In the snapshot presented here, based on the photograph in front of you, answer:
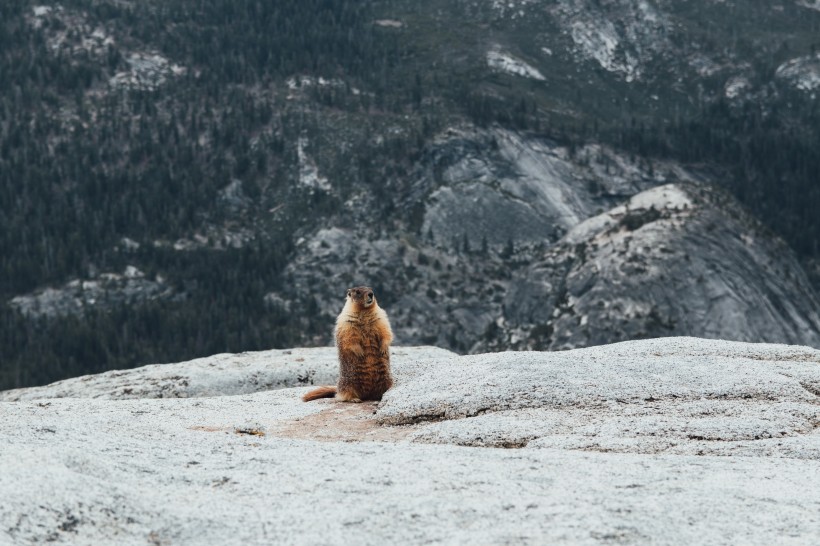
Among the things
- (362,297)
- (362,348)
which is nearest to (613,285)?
(362,348)

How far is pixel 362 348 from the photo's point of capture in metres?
28.6

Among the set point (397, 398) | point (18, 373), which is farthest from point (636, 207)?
point (397, 398)

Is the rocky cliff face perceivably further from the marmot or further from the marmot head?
the marmot head

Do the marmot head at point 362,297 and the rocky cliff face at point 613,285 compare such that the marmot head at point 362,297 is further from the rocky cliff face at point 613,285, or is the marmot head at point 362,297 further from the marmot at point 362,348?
the rocky cliff face at point 613,285

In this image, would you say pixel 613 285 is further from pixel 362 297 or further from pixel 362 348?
pixel 362 297

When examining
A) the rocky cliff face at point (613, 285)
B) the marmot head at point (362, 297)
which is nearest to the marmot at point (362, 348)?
the marmot head at point (362, 297)

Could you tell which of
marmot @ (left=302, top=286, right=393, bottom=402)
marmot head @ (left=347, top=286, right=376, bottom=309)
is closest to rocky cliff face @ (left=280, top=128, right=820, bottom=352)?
marmot @ (left=302, top=286, right=393, bottom=402)

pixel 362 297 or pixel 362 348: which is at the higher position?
pixel 362 297

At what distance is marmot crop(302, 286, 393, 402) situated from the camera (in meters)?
28.3

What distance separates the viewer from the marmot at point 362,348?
2830cm

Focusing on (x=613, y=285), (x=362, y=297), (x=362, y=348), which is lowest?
(x=613, y=285)

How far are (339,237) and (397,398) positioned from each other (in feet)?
569

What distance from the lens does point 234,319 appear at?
17962cm

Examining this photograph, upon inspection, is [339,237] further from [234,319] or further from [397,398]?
[397,398]
